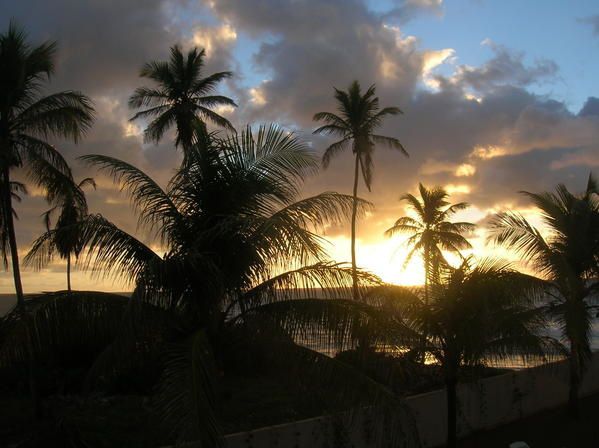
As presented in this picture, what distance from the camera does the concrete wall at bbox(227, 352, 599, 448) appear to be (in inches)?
409

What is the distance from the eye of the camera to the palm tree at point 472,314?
1121cm

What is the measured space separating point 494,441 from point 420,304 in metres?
5.39

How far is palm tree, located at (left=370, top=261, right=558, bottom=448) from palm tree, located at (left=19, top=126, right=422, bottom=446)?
11.9 feet

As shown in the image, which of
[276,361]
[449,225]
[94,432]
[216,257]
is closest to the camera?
[276,361]

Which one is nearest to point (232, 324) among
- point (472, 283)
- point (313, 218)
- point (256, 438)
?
point (313, 218)

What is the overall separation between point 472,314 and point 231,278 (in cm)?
590

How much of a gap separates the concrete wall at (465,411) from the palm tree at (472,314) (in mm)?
1297

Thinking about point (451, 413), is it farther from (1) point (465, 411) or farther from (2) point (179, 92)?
(2) point (179, 92)

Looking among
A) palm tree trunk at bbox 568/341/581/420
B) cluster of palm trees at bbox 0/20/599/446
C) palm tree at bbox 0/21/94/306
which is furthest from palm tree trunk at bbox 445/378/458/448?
Result: palm tree at bbox 0/21/94/306

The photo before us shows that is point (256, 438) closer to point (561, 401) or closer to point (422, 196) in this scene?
point (561, 401)

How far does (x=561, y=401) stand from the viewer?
17.5m

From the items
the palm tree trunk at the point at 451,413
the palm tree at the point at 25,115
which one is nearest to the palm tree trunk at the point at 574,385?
the palm tree trunk at the point at 451,413

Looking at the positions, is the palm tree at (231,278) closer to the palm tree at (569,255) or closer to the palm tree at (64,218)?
the palm tree at (64,218)

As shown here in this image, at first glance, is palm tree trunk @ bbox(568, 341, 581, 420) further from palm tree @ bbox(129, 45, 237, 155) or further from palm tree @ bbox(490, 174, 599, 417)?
palm tree @ bbox(129, 45, 237, 155)
